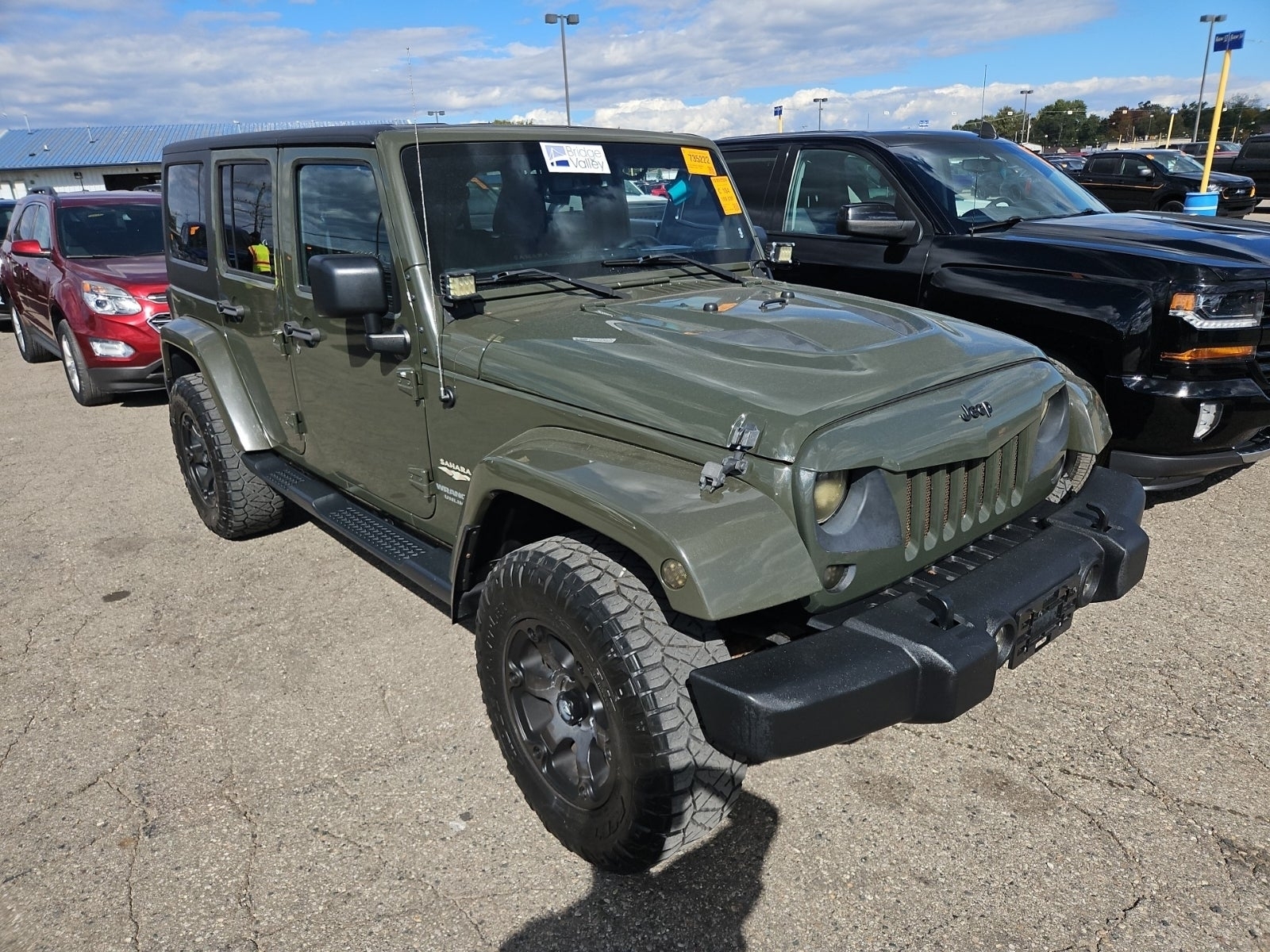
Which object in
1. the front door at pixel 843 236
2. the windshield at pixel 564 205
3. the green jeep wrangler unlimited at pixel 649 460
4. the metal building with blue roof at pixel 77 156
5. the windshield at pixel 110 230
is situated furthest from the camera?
the metal building with blue roof at pixel 77 156

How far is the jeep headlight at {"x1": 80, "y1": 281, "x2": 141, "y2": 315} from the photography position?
7453 mm

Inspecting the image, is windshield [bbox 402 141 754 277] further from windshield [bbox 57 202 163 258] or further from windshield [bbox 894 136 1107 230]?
windshield [bbox 57 202 163 258]

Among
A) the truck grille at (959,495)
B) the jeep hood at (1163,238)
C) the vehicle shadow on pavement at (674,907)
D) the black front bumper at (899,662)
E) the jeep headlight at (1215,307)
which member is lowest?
the vehicle shadow on pavement at (674,907)

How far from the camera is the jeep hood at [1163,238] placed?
4078 millimetres

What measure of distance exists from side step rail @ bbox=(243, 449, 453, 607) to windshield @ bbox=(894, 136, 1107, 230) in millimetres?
3499

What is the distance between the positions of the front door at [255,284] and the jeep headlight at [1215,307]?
3.85m

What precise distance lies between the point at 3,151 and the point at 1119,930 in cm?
6692

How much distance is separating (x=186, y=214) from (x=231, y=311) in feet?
2.94

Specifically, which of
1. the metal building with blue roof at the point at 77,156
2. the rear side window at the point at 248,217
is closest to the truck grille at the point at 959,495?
the rear side window at the point at 248,217

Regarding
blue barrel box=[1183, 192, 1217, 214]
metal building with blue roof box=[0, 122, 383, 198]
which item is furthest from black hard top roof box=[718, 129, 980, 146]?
metal building with blue roof box=[0, 122, 383, 198]

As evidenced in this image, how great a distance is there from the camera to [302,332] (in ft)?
11.9

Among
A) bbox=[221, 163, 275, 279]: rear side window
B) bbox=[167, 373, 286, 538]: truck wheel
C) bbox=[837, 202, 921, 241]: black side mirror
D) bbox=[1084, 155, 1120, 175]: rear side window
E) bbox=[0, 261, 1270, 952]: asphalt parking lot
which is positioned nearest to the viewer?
bbox=[0, 261, 1270, 952]: asphalt parking lot

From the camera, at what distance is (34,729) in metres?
3.20

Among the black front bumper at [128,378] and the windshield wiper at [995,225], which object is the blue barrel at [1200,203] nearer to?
the windshield wiper at [995,225]
